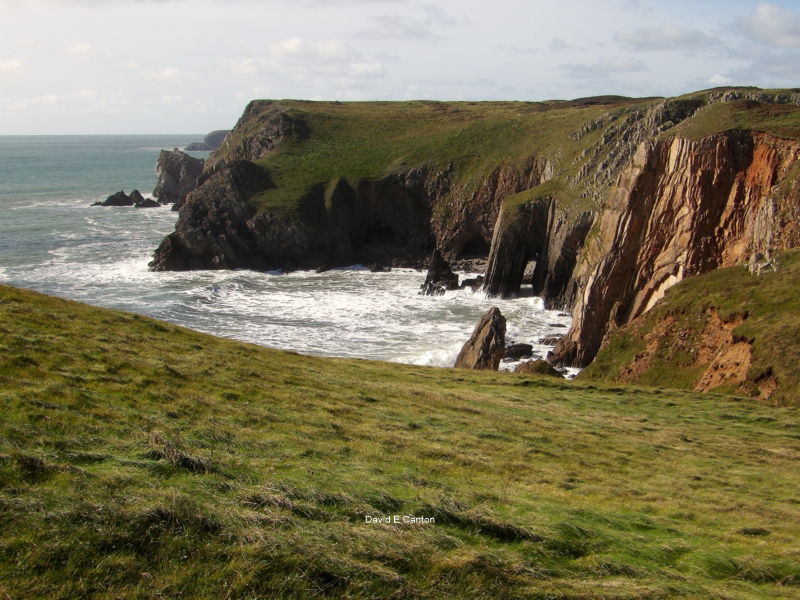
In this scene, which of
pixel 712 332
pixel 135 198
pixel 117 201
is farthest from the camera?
pixel 135 198

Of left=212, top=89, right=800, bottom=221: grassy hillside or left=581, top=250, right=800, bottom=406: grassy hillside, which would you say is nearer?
left=581, top=250, right=800, bottom=406: grassy hillside

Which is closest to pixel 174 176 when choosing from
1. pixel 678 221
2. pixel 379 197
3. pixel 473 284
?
pixel 379 197

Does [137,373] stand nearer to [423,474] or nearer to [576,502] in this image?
[423,474]

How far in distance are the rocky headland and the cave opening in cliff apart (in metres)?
0.22

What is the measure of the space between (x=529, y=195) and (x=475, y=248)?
55.1ft

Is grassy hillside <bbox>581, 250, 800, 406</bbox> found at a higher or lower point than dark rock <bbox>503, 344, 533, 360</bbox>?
higher

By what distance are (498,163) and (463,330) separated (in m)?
40.6

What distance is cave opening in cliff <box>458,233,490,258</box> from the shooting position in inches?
3666

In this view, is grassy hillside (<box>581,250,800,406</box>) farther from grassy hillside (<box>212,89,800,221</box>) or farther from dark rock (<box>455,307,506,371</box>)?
grassy hillside (<box>212,89,800,221</box>)

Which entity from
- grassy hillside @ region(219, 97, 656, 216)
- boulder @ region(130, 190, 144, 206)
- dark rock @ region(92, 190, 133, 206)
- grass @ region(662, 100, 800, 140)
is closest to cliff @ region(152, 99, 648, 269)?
grassy hillside @ region(219, 97, 656, 216)

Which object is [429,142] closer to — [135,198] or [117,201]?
[135,198]

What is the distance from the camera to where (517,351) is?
55.1m

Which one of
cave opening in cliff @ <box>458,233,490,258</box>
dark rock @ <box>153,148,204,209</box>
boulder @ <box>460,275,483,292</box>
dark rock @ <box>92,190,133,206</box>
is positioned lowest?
boulder @ <box>460,275,483,292</box>

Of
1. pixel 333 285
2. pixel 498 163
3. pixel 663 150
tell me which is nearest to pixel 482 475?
pixel 663 150
